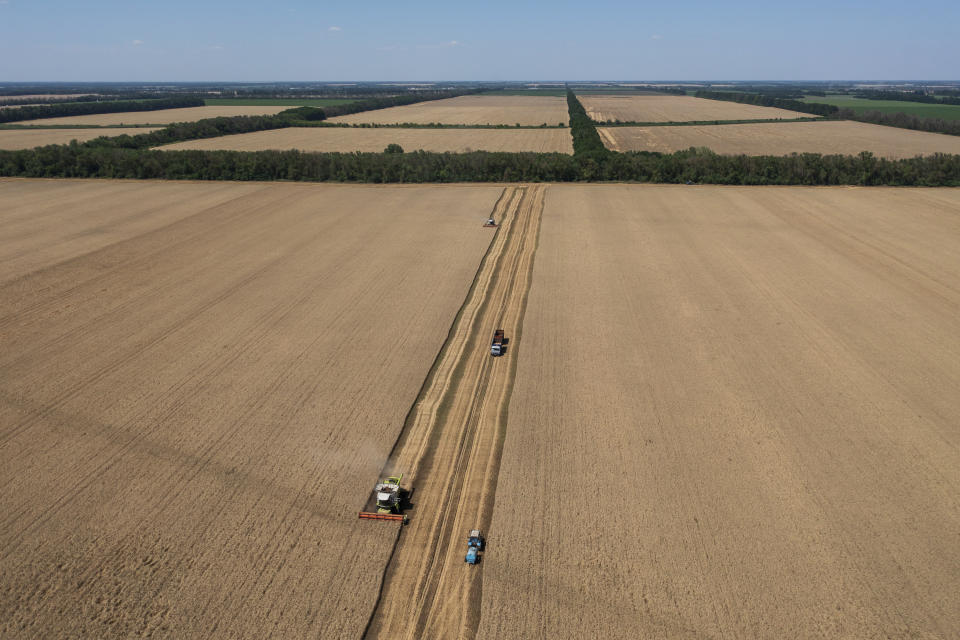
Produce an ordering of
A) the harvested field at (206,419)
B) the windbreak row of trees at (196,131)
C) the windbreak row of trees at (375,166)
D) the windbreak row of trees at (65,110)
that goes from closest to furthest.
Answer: the harvested field at (206,419) < the windbreak row of trees at (375,166) < the windbreak row of trees at (196,131) < the windbreak row of trees at (65,110)

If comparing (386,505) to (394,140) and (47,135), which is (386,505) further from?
(47,135)

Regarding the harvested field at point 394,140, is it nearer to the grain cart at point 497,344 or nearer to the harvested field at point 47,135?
the harvested field at point 47,135

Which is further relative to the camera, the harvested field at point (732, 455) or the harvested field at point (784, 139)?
the harvested field at point (784, 139)

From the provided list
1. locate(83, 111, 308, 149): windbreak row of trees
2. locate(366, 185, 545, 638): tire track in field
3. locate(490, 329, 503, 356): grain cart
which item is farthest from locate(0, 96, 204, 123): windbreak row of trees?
locate(490, 329, 503, 356): grain cart

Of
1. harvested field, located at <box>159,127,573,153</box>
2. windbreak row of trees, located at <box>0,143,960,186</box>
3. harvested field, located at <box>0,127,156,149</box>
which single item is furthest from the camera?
harvested field, located at <box>0,127,156,149</box>

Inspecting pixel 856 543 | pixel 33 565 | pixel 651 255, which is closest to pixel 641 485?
pixel 856 543

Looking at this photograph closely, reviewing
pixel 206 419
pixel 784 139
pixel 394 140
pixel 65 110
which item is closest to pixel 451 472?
pixel 206 419

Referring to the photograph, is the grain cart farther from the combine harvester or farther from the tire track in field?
the combine harvester

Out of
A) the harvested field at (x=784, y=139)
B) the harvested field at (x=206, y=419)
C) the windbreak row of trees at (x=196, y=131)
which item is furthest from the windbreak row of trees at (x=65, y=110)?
the harvested field at (x=784, y=139)
